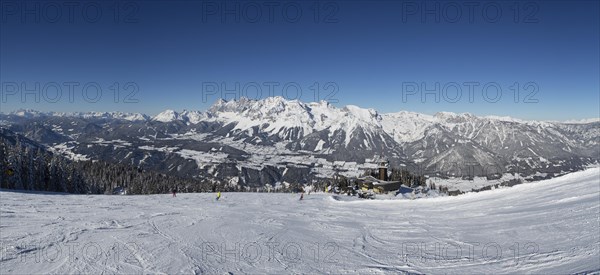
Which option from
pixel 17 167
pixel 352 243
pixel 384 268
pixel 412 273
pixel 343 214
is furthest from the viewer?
pixel 17 167

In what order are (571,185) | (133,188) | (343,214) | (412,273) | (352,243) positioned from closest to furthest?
Answer: 1. (412,273)
2. (352,243)
3. (571,185)
4. (343,214)
5. (133,188)

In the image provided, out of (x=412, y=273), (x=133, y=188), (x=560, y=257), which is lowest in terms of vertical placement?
(x=133, y=188)

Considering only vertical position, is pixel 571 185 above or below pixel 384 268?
above

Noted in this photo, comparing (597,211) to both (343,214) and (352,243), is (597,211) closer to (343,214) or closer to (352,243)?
(352,243)

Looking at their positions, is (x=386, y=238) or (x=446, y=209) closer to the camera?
(x=386, y=238)

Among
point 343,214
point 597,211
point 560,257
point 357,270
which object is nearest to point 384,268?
point 357,270

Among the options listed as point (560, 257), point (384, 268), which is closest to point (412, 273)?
point (384, 268)

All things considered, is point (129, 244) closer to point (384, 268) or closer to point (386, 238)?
point (384, 268)
